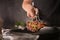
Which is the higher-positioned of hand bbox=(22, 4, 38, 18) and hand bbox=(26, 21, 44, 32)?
hand bbox=(22, 4, 38, 18)

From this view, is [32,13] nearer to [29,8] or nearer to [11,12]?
[29,8]

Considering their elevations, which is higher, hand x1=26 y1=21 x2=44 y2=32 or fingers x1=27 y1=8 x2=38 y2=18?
fingers x1=27 y1=8 x2=38 y2=18

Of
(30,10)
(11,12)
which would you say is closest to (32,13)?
(30,10)

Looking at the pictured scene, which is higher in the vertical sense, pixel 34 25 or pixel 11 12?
pixel 11 12

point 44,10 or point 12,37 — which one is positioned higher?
point 44,10

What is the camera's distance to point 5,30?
9.11ft

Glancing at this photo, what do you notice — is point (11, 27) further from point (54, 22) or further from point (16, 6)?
point (54, 22)

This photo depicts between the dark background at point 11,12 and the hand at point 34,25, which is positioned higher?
the dark background at point 11,12

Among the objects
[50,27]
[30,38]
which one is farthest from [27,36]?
[50,27]

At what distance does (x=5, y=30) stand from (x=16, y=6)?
0.22 meters

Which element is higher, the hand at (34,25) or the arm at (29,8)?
the arm at (29,8)

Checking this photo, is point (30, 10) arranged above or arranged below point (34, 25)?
above

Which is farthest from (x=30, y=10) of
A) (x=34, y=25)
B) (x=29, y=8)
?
(x=34, y=25)

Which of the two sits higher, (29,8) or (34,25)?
(29,8)
